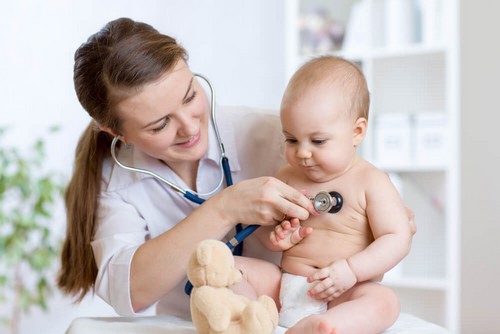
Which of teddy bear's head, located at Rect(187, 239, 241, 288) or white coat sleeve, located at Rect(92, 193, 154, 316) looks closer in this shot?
teddy bear's head, located at Rect(187, 239, 241, 288)

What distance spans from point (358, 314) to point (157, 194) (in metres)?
0.66

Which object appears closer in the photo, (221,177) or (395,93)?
(221,177)

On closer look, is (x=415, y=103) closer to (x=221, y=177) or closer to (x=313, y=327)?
(x=221, y=177)

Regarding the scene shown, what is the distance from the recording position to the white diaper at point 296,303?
1.29 m

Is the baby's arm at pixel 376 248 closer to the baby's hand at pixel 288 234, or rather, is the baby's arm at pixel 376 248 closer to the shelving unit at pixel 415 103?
the baby's hand at pixel 288 234

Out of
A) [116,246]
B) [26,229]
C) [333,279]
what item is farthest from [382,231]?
[26,229]

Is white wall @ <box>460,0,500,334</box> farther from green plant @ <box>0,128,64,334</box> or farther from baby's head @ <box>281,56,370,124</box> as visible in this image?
baby's head @ <box>281,56,370,124</box>

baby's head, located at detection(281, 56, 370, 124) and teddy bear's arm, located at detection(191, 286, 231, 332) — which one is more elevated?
baby's head, located at detection(281, 56, 370, 124)

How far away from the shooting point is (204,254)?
3.34ft

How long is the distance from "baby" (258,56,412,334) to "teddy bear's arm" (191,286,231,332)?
0.26 metres

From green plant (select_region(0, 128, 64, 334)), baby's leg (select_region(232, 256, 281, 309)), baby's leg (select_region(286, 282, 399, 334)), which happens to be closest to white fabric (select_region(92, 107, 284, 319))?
baby's leg (select_region(232, 256, 281, 309))

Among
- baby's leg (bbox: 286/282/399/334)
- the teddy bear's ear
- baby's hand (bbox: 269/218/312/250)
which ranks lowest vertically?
baby's leg (bbox: 286/282/399/334)

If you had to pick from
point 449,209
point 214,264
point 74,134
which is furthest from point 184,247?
point 449,209

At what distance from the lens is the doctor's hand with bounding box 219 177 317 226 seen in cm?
129
